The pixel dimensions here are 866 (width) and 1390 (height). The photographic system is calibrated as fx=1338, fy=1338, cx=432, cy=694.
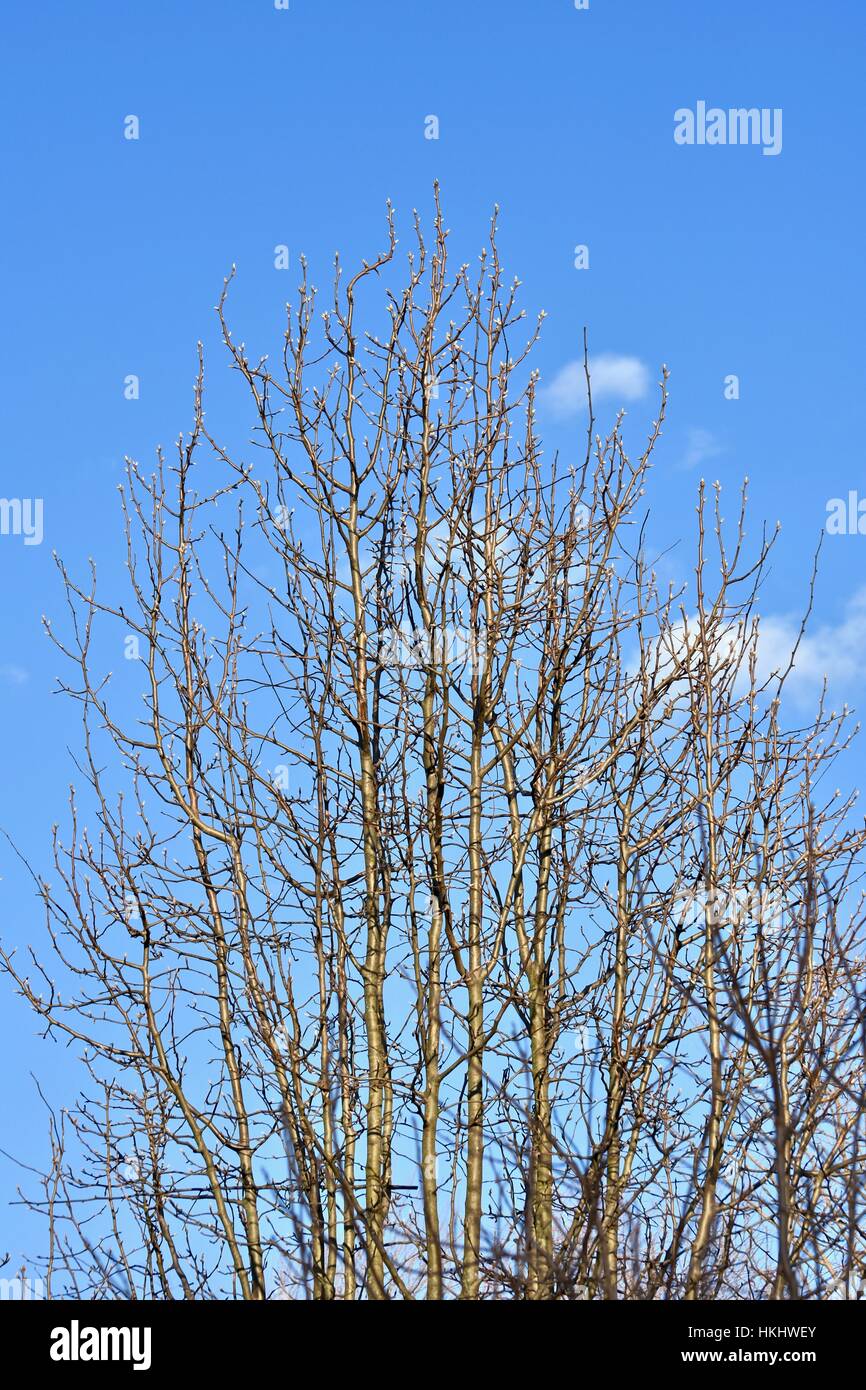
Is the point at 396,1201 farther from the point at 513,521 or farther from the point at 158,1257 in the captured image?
the point at 513,521

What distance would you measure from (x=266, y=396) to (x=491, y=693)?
1.86m

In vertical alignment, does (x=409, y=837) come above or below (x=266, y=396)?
below

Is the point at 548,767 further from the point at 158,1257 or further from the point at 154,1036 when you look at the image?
the point at 158,1257

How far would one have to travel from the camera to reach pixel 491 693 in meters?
6.19

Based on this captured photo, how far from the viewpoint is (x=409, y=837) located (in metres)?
5.88

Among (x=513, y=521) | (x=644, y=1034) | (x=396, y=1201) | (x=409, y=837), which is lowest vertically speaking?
(x=396, y=1201)

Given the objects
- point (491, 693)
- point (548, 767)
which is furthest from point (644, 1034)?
point (491, 693)

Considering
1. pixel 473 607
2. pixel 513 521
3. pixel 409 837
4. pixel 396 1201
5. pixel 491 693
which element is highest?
pixel 513 521
